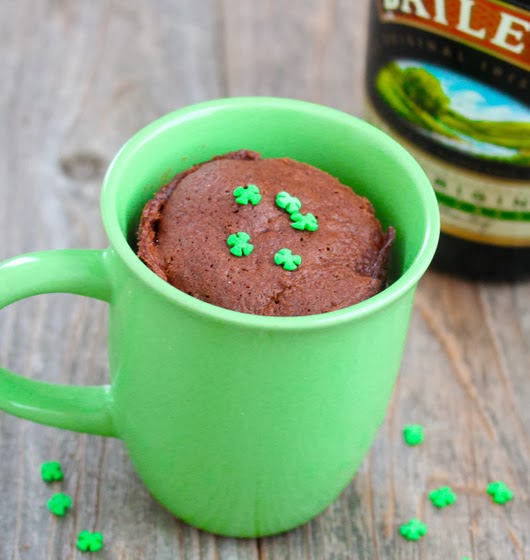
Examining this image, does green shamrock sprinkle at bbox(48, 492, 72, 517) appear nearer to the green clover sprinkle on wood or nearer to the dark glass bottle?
the green clover sprinkle on wood

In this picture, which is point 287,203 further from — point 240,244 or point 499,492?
point 499,492

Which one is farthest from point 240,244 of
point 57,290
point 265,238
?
point 57,290

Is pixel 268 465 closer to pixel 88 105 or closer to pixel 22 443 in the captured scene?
pixel 22 443

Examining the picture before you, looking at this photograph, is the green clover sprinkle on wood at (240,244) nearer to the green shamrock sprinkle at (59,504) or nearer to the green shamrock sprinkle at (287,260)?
the green shamrock sprinkle at (287,260)

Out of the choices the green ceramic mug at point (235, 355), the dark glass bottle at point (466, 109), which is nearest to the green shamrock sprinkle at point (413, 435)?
the green ceramic mug at point (235, 355)

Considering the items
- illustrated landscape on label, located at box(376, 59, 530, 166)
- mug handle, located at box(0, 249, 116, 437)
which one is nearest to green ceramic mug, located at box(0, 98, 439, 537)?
mug handle, located at box(0, 249, 116, 437)
